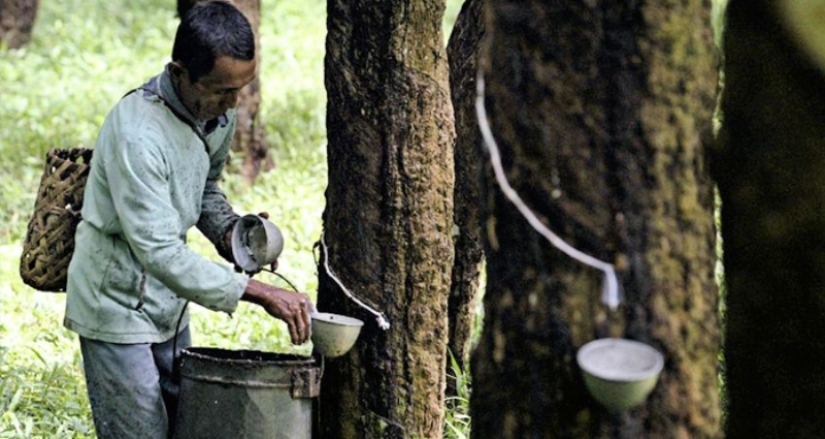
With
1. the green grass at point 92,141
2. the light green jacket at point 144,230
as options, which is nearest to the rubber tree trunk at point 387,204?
the light green jacket at point 144,230

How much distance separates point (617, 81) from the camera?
296 cm

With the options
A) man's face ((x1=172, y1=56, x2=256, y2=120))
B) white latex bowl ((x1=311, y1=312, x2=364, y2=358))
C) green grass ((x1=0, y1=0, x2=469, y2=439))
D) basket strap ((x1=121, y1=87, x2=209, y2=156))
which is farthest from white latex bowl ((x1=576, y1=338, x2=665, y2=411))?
green grass ((x1=0, y1=0, x2=469, y2=439))

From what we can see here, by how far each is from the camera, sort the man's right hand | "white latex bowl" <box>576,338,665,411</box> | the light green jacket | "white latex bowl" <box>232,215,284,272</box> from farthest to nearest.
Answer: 1. "white latex bowl" <box>232,215,284,272</box>
2. the man's right hand
3. the light green jacket
4. "white latex bowl" <box>576,338,665,411</box>

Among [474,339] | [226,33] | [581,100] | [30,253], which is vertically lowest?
[474,339]

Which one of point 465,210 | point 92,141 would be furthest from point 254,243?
point 92,141

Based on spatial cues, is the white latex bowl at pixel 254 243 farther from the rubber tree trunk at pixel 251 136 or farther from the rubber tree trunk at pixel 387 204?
the rubber tree trunk at pixel 251 136

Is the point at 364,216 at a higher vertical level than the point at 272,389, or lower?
higher

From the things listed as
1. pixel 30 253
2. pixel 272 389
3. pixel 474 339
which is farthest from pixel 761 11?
pixel 474 339

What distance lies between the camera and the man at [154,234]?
4.32 metres

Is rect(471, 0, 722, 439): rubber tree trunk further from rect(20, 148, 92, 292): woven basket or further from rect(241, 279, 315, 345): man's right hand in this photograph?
rect(20, 148, 92, 292): woven basket

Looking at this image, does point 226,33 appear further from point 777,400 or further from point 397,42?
point 777,400

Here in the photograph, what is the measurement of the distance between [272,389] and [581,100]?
6.09 ft

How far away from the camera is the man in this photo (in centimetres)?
432

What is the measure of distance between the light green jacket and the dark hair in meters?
0.15
